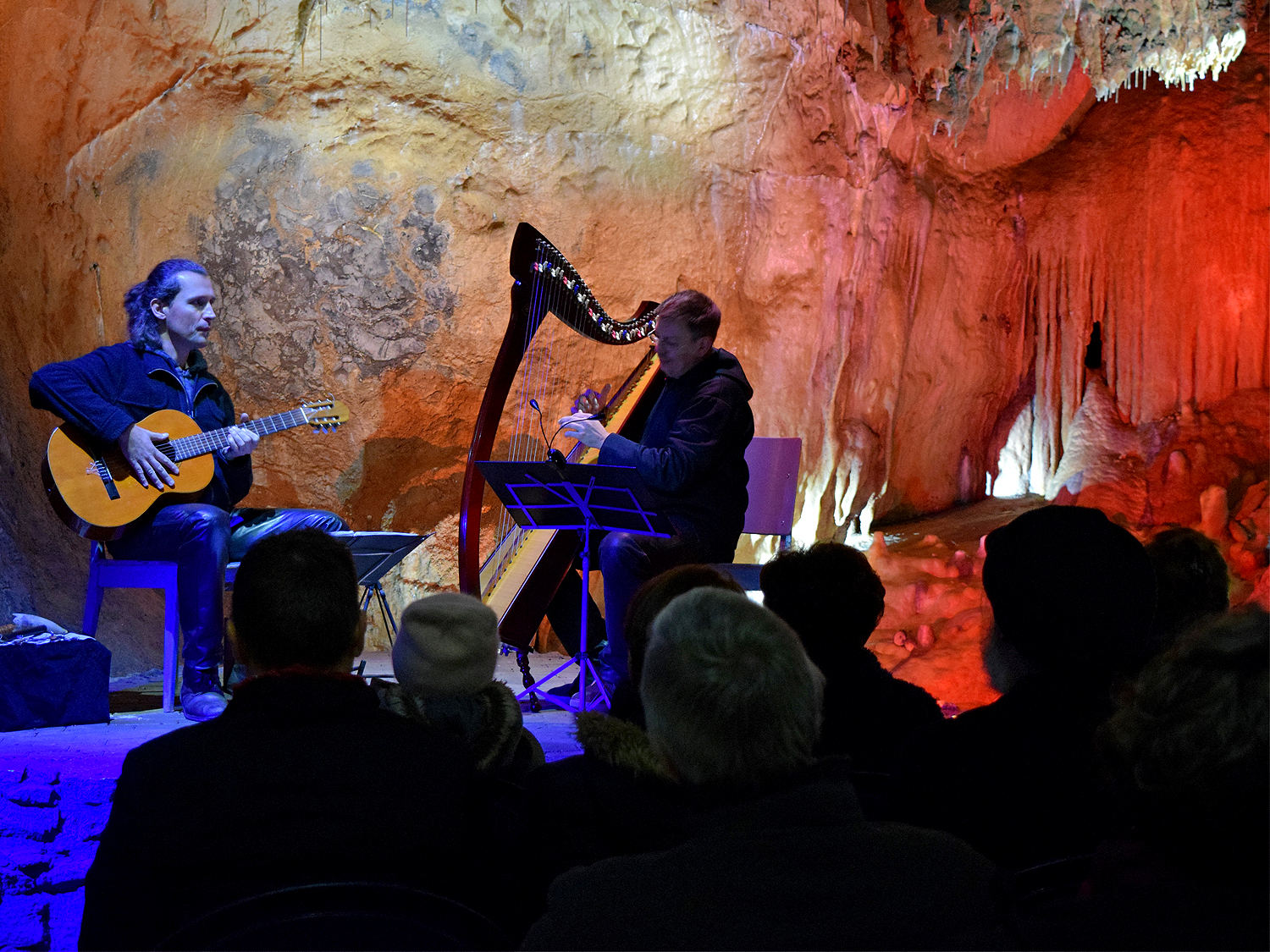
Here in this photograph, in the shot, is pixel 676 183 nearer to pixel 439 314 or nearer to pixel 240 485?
pixel 439 314

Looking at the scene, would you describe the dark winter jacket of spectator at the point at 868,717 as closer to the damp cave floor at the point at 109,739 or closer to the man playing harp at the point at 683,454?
the damp cave floor at the point at 109,739

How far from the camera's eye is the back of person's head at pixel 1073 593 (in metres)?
1.72

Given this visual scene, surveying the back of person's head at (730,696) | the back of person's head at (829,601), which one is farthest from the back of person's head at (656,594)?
the back of person's head at (730,696)

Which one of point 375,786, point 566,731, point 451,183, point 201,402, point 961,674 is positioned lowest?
point 961,674

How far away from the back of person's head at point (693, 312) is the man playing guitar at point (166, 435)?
1.35 meters

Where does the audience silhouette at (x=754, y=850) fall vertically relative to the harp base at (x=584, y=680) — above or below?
above

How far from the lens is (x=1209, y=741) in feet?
3.42

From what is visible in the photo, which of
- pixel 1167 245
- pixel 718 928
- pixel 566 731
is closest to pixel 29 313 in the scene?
pixel 566 731

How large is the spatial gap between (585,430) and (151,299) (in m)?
1.54

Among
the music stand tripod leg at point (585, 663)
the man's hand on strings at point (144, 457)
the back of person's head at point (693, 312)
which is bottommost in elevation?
the music stand tripod leg at point (585, 663)

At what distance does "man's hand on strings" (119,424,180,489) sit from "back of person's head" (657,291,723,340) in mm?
1670

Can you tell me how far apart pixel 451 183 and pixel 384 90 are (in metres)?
0.53

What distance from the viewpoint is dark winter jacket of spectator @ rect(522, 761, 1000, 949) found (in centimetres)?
109

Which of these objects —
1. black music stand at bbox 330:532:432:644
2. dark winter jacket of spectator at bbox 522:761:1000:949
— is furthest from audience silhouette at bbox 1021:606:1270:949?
black music stand at bbox 330:532:432:644
